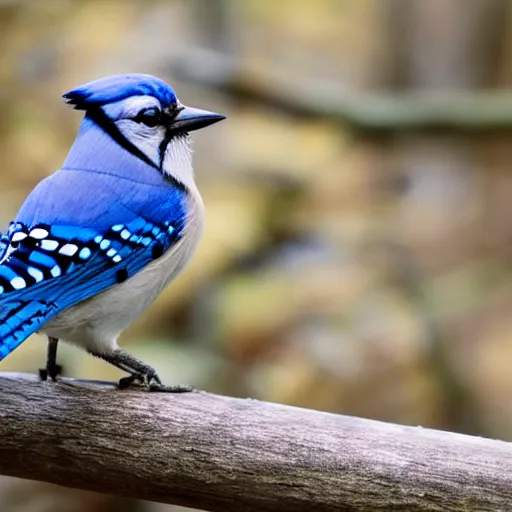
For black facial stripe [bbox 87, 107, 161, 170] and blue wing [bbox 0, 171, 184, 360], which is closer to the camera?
blue wing [bbox 0, 171, 184, 360]

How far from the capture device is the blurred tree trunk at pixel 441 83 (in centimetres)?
323

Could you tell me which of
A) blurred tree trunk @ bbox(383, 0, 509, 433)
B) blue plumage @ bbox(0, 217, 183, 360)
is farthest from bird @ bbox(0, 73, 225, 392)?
blurred tree trunk @ bbox(383, 0, 509, 433)

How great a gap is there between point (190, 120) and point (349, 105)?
147cm

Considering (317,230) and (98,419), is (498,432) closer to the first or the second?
(317,230)

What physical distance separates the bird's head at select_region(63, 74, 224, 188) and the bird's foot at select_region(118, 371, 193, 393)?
0.27 m

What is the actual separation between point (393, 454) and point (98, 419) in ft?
1.22

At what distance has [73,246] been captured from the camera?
1.19 m

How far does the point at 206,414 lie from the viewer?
1.25 metres

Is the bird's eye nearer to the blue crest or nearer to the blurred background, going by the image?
the blue crest

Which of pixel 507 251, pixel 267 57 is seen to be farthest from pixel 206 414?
pixel 267 57

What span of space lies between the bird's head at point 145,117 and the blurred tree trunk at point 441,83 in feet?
5.76

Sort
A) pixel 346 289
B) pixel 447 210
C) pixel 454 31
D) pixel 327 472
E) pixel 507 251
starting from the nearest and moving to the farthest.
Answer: pixel 327 472, pixel 346 289, pixel 507 251, pixel 447 210, pixel 454 31

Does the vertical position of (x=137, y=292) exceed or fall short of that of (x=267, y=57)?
it falls short

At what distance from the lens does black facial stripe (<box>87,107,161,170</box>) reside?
129 cm
